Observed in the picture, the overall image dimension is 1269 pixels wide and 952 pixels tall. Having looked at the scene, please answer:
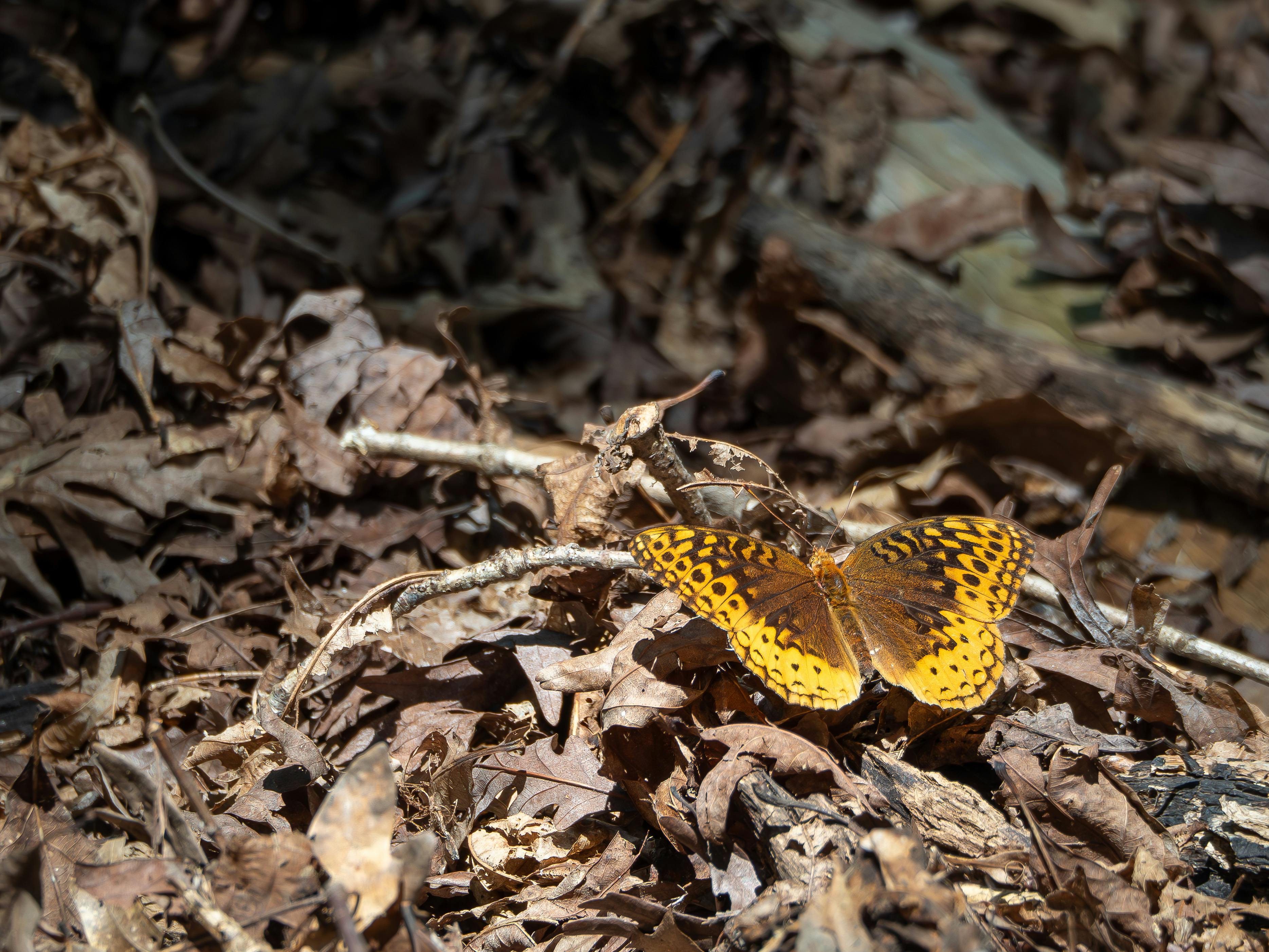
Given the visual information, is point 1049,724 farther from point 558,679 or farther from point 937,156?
point 937,156

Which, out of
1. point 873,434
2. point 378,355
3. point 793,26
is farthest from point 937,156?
point 378,355

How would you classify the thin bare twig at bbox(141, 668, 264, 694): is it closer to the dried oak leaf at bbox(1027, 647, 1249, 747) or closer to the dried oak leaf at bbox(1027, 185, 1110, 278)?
the dried oak leaf at bbox(1027, 647, 1249, 747)

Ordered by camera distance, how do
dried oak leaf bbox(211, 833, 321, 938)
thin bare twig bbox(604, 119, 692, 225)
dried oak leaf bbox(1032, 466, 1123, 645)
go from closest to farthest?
dried oak leaf bbox(211, 833, 321, 938), dried oak leaf bbox(1032, 466, 1123, 645), thin bare twig bbox(604, 119, 692, 225)

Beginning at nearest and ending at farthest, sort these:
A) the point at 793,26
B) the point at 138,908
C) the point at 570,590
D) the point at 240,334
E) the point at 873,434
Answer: the point at 138,908 → the point at 570,590 → the point at 240,334 → the point at 873,434 → the point at 793,26

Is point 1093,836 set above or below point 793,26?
below

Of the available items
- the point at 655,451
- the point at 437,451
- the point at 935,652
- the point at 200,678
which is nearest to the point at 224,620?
the point at 200,678

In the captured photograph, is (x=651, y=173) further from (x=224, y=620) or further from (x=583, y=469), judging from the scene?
(x=224, y=620)

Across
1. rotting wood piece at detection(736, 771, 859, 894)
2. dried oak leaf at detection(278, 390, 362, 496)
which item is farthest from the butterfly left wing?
dried oak leaf at detection(278, 390, 362, 496)
